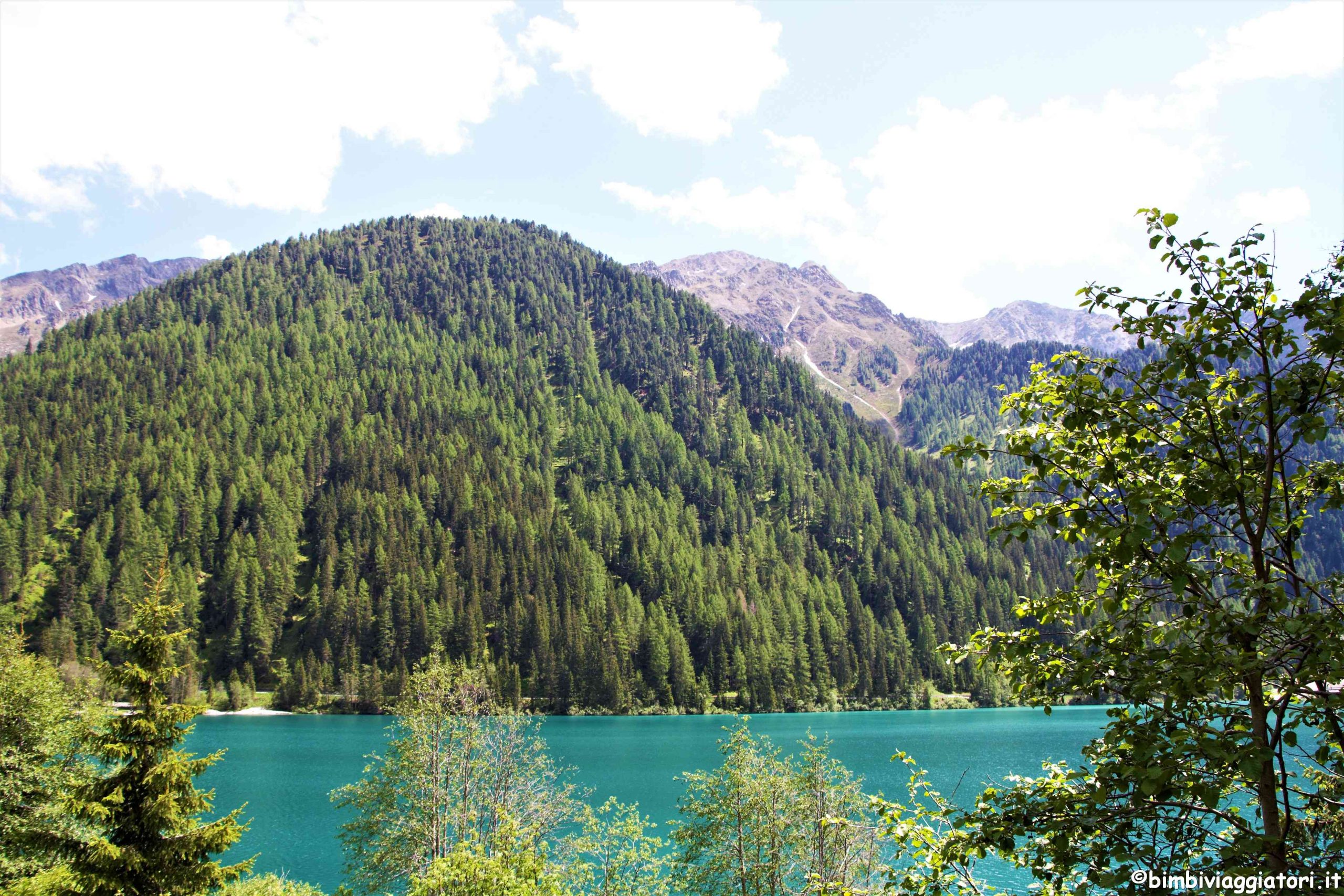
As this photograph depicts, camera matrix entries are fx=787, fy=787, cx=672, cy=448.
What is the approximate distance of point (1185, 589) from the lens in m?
5.37

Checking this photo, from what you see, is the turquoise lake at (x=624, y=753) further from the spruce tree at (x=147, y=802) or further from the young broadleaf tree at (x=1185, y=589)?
the young broadleaf tree at (x=1185, y=589)

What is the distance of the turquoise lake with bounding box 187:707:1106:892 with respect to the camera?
45938 mm

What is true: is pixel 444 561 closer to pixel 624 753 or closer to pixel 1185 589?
pixel 624 753

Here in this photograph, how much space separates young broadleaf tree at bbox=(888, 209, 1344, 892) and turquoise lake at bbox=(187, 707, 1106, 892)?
77.4 feet

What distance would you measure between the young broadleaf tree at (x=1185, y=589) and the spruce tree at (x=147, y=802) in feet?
49.7

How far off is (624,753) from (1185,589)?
7632 cm

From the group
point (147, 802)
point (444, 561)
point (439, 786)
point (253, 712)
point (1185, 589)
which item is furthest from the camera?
point (444, 561)

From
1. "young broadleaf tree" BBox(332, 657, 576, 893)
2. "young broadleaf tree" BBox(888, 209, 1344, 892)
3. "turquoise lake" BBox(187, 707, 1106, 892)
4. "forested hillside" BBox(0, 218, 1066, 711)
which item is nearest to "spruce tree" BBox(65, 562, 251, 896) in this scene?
"young broadleaf tree" BBox(332, 657, 576, 893)

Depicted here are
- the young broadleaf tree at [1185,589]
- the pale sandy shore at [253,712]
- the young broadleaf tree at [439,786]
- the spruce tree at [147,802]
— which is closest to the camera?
the young broadleaf tree at [1185,589]

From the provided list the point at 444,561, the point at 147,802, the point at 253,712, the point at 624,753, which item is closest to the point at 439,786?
the point at 147,802

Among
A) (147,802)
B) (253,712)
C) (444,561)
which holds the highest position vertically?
(444,561)

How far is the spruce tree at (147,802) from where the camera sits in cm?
1490

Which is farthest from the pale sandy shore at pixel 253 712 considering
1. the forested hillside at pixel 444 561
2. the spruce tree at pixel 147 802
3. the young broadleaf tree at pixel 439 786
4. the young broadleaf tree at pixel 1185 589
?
the young broadleaf tree at pixel 1185 589

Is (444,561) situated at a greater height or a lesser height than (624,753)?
greater
